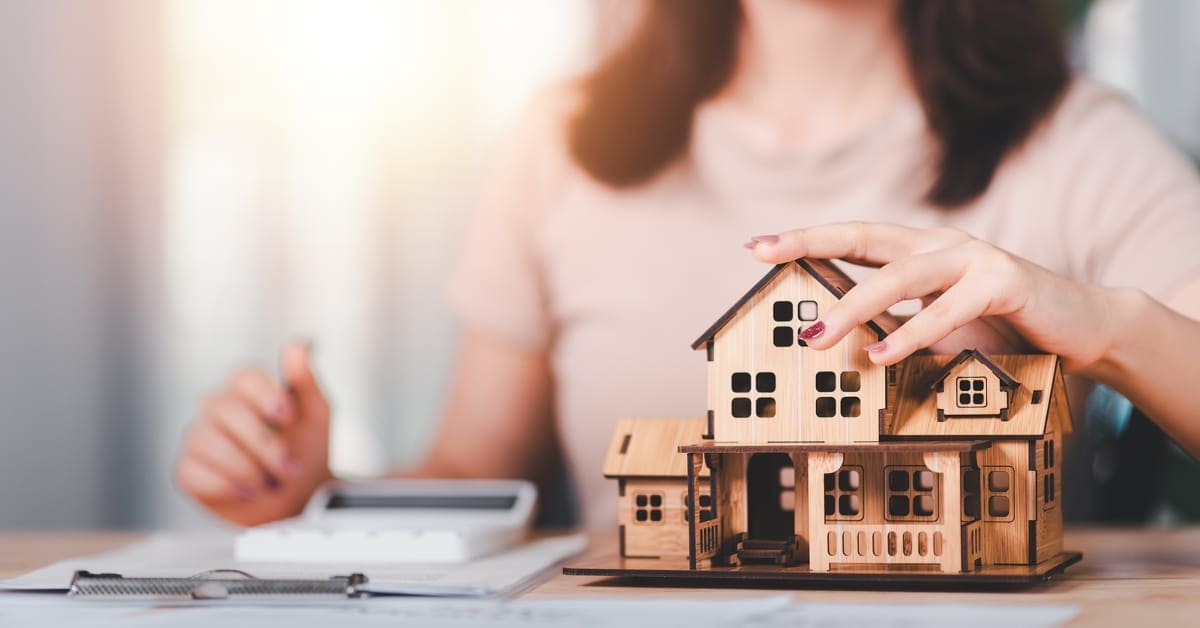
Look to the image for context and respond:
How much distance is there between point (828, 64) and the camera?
5.13 feet

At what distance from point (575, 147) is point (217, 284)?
2.22 feet

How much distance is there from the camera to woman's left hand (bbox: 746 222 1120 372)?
0.77 m

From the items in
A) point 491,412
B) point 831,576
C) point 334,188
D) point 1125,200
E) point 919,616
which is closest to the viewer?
point 919,616

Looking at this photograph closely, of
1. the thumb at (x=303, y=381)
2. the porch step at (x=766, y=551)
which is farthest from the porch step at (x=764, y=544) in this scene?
the thumb at (x=303, y=381)

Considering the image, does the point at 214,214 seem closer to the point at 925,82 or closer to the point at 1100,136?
the point at 925,82

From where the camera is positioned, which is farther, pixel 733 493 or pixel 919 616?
pixel 733 493

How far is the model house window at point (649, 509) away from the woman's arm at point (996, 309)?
7.5 inches

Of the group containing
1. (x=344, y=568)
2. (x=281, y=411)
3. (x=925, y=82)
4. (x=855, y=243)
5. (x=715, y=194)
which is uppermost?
(x=925, y=82)

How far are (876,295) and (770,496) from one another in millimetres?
178

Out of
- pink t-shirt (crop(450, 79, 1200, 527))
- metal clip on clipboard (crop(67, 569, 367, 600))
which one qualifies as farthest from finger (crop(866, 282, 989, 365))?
pink t-shirt (crop(450, 79, 1200, 527))

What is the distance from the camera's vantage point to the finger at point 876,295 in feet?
2.52

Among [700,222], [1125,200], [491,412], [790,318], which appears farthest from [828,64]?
[790,318]

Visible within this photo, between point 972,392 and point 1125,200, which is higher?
point 1125,200

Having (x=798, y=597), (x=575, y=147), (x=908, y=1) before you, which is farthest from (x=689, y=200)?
(x=798, y=597)
